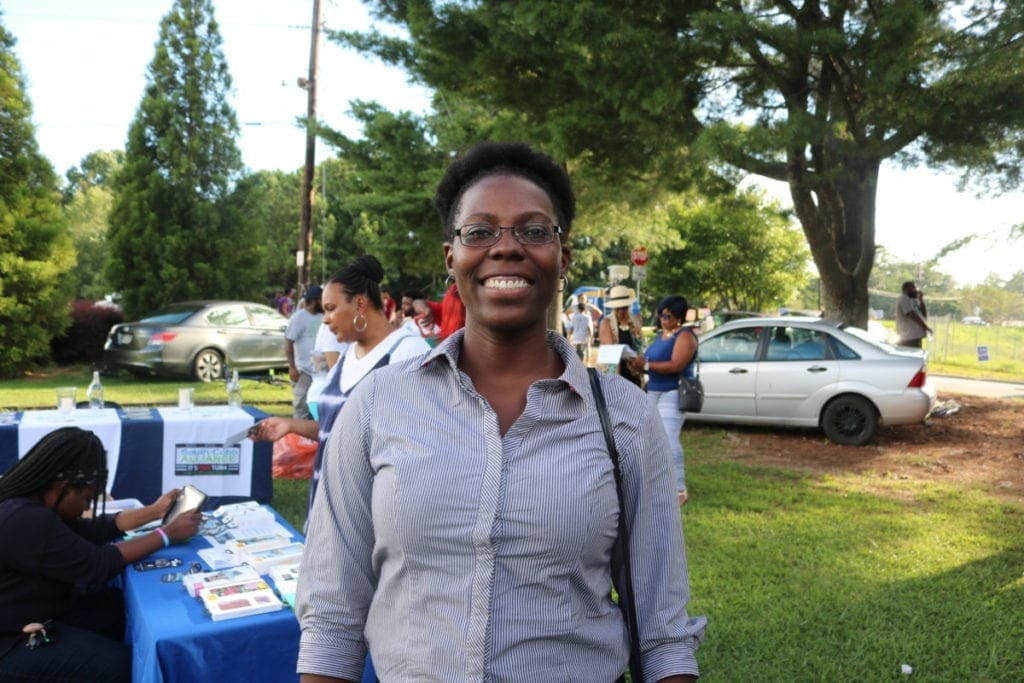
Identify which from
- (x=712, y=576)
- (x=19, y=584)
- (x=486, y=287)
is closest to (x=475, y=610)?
(x=486, y=287)

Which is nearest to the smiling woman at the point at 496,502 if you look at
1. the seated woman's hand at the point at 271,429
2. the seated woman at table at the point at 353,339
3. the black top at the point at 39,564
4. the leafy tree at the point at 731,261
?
the seated woman at table at the point at 353,339

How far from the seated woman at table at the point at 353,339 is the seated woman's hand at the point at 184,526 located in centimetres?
50

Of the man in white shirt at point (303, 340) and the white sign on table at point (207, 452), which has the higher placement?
the man in white shirt at point (303, 340)

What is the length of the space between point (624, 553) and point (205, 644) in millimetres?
1808

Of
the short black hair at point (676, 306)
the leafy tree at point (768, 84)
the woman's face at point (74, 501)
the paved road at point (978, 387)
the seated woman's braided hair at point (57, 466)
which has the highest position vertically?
the leafy tree at point (768, 84)

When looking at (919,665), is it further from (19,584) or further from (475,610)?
(19,584)

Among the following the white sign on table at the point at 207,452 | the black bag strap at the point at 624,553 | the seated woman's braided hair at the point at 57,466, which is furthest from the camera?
the white sign on table at the point at 207,452

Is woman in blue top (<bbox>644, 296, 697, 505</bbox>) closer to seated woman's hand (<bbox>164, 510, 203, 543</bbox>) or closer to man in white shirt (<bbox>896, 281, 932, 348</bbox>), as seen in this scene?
seated woman's hand (<bbox>164, 510, 203, 543</bbox>)

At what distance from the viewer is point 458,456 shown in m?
1.48

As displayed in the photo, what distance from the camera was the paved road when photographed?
15.8m

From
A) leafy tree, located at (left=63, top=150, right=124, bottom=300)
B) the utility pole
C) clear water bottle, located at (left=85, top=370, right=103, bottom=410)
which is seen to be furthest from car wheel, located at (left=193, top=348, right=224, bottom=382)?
leafy tree, located at (left=63, top=150, right=124, bottom=300)

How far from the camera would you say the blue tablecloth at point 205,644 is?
2.66 metres

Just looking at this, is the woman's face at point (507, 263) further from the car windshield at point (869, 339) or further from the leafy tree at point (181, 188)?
the leafy tree at point (181, 188)

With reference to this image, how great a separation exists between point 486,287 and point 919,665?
3.80m
